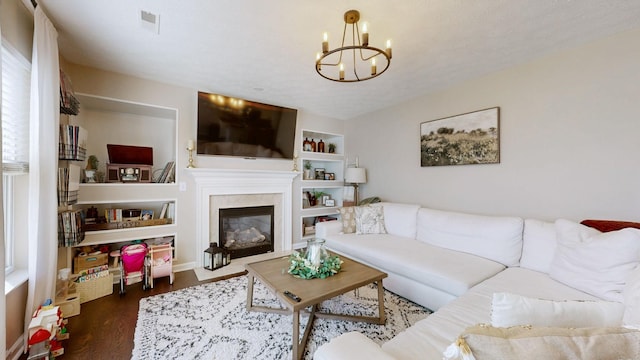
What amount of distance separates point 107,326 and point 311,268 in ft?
5.64

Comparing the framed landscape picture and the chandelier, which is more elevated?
the chandelier

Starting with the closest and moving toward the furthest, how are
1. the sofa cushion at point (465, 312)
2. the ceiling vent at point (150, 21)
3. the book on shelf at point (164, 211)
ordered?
the sofa cushion at point (465, 312)
the ceiling vent at point (150, 21)
the book on shelf at point (164, 211)

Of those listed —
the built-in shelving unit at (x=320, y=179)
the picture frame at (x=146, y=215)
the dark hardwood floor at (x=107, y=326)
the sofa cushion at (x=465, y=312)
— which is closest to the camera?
the sofa cushion at (x=465, y=312)

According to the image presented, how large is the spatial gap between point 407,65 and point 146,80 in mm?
3062

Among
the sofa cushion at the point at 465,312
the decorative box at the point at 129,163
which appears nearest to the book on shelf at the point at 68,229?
the decorative box at the point at 129,163

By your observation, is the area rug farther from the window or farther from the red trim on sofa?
the red trim on sofa

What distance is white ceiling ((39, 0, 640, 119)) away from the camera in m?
1.70

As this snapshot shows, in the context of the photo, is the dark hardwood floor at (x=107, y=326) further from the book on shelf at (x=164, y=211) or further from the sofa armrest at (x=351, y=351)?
the sofa armrest at (x=351, y=351)

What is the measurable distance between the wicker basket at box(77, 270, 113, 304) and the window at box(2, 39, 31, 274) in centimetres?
58

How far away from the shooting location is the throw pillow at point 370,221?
325 centimetres

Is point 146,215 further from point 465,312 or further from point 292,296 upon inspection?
point 465,312

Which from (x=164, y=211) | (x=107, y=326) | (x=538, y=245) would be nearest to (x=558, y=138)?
(x=538, y=245)

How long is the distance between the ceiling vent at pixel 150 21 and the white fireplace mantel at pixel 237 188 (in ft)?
5.28

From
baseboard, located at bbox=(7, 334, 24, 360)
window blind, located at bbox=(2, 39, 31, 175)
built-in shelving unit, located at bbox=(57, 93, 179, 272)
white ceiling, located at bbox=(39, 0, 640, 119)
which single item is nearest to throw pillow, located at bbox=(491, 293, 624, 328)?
white ceiling, located at bbox=(39, 0, 640, 119)
